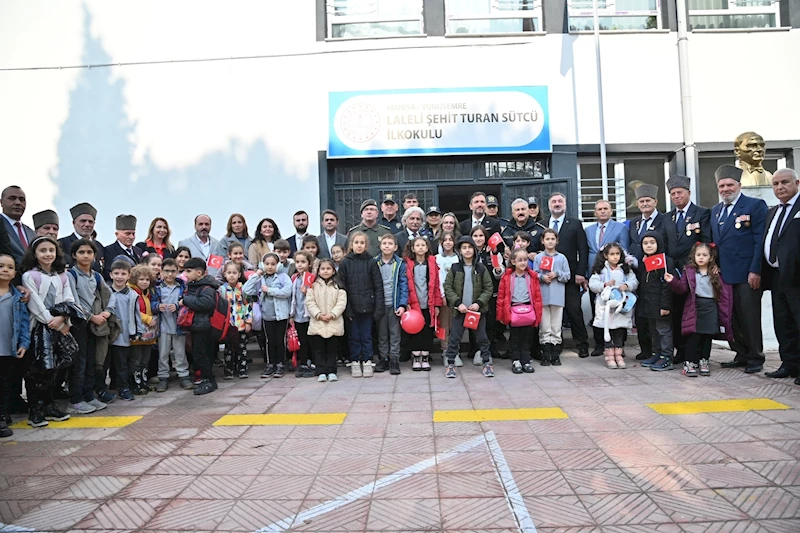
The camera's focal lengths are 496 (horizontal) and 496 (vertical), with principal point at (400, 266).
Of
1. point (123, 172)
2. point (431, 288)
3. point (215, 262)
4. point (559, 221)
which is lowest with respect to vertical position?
point (431, 288)

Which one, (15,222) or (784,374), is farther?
(784,374)

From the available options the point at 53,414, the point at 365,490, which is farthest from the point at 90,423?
the point at 365,490

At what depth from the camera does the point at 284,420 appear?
14.4 feet

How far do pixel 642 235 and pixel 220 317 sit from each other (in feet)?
17.7

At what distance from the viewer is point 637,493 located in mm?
2793

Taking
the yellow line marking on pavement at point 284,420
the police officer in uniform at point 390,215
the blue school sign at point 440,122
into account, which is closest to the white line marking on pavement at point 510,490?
the yellow line marking on pavement at point 284,420

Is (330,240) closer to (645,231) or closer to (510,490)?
(645,231)

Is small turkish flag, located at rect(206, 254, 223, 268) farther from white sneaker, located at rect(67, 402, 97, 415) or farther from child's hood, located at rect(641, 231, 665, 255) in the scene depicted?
child's hood, located at rect(641, 231, 665, 255)

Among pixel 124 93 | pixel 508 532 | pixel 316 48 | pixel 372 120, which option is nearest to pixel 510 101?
pixel 372 120

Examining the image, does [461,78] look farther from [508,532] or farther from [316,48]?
[508,532]

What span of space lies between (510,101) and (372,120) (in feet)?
8.59

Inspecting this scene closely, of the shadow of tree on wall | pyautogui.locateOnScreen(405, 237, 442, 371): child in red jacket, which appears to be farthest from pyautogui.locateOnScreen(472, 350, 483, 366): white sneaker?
the shadow of tree on wall

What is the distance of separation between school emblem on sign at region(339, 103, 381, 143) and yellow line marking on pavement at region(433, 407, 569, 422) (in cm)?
627

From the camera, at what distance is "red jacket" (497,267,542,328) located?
20.2 feet
